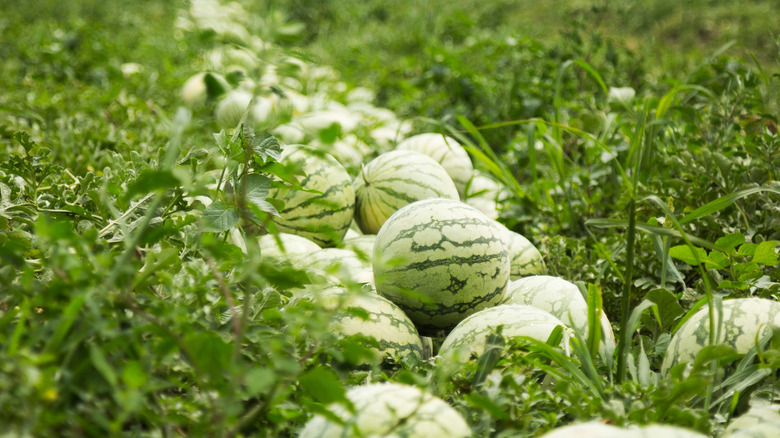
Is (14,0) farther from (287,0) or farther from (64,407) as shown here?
(64,407)

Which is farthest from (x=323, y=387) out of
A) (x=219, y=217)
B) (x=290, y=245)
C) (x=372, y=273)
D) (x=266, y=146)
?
(x=290, y=245)

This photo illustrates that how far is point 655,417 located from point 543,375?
0.37 metres

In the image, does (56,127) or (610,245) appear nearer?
(610,245)

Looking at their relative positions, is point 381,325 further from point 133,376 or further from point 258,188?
point 133,376

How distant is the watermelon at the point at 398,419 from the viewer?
104 centimetres

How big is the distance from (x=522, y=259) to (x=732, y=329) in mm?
807

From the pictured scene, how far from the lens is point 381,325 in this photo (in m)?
1.62

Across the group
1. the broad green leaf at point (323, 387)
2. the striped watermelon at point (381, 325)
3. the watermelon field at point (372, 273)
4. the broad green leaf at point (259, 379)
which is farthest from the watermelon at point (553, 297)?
the broad green leaf at point (259, 379)

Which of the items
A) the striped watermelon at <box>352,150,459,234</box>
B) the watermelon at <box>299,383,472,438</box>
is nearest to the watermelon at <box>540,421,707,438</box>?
the watermelon at <box>299,383,472,438</box>

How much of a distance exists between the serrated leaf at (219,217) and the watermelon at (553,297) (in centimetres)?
90

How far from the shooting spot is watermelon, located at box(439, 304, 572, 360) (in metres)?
1.56

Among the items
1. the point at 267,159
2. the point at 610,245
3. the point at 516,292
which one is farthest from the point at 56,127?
the point at 610,245

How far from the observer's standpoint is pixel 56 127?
9.84ft

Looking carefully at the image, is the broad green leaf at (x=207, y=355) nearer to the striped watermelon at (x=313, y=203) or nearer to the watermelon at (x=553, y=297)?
the watermelon at (x=553, y=297)
